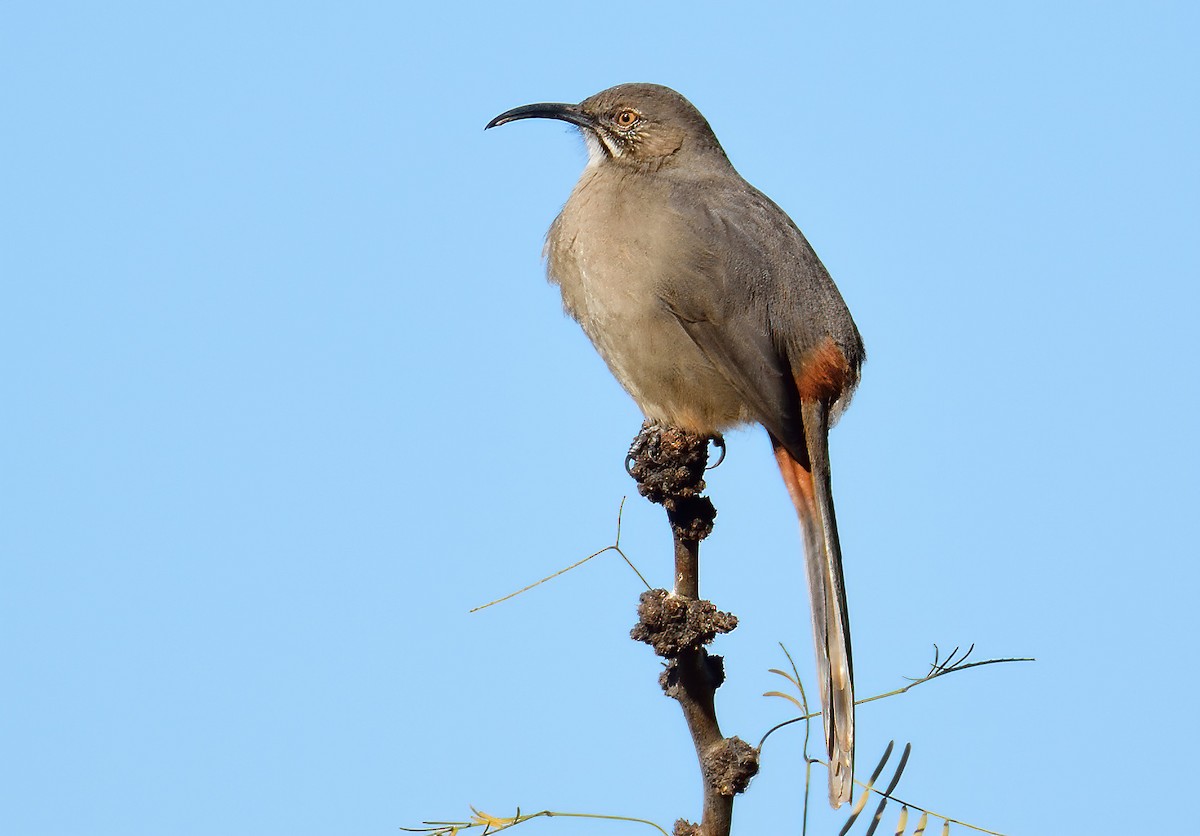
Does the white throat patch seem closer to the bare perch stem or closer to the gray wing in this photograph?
the gray wing

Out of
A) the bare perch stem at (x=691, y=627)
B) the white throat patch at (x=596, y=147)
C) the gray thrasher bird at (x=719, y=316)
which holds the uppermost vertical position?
the white throat patch at (x=596, y=147)

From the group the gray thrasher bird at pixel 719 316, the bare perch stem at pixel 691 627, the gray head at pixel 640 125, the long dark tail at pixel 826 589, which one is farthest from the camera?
the gray head at pixel 640 125

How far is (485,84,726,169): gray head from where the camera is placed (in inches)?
256

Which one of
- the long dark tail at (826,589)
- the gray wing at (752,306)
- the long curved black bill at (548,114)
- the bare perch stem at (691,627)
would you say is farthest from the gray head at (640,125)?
the bare perch stem at (691,627)

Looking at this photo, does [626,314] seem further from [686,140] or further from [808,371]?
[686,140]

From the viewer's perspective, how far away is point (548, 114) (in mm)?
6730

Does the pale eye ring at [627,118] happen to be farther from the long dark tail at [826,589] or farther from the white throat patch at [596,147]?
the long dark tail at [826,589]

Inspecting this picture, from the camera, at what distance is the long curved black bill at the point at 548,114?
666cm

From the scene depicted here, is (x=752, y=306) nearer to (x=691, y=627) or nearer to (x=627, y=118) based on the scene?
(x=627, y=118)

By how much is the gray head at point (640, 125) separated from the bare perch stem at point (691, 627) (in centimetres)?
207

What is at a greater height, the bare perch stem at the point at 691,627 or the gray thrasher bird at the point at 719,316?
the gray thrasher bird at the point at 719,316

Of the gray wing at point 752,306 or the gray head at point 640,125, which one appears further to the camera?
the gray head at point 640,125

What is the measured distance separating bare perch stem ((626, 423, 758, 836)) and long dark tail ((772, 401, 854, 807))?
79 cm

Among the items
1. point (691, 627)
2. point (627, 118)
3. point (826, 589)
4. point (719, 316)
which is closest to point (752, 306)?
point (719, 316)
